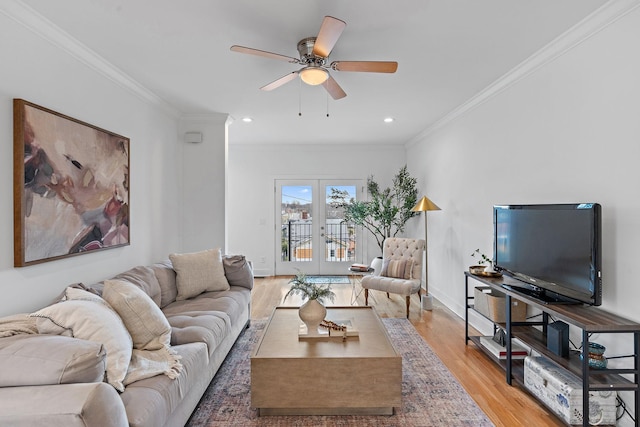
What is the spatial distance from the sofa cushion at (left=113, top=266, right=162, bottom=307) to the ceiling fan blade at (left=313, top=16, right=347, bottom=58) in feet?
7.43

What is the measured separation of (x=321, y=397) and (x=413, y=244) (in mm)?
3023

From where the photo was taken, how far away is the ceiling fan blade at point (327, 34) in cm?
191

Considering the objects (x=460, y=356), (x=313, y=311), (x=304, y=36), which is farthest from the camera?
(x=460, y=356)

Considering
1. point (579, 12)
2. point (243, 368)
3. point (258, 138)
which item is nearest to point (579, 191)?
point (579, 12)

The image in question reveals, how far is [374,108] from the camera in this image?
4.29 m

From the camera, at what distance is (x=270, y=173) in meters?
6.78

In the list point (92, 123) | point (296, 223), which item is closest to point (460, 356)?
point (92, 123)

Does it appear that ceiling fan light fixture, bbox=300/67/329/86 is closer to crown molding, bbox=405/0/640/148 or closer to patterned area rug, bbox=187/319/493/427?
crown molding, bbox=405/0/640/148

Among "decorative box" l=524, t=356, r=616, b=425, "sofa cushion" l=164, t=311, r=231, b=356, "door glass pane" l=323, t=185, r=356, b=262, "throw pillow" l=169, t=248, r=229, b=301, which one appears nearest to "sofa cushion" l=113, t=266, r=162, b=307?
"throw pillow" l=169, t=248, r=229, b=301

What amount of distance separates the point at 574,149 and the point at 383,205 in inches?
140

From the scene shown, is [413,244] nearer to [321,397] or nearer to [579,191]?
[579,191]

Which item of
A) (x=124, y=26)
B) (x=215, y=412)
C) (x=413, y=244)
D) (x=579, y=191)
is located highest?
(x=124, y=26)

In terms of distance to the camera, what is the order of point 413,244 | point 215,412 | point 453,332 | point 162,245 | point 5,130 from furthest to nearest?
point 413,244
point 162,245
point 453,332
point 215,412
point 5,130

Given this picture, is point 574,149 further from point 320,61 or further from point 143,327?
point 143,327
